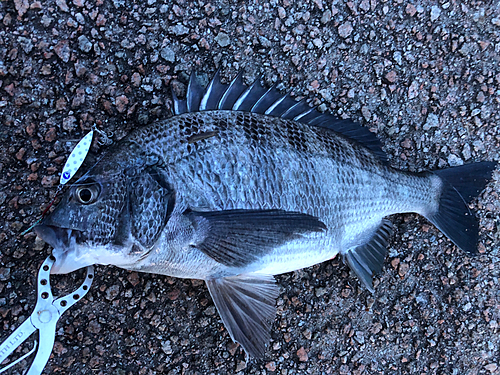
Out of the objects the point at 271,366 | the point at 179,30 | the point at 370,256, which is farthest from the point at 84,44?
the point at 271,366

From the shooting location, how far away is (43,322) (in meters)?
1.85

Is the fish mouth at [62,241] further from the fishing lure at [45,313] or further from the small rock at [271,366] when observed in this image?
the small rock at [271,366]

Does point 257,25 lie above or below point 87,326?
above

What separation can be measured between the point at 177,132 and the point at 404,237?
5.19ft

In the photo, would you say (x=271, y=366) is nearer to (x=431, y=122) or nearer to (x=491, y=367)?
(x=491, y=367)

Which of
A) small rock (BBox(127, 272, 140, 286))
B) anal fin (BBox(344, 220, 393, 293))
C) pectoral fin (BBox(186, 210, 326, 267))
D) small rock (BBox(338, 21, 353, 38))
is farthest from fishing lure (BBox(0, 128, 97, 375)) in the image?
small rock (BBox(338, 21, 353, 38))

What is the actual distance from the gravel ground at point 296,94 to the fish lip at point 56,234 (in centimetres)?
50

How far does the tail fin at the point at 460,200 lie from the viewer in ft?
7.16

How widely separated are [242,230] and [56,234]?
0.78 m

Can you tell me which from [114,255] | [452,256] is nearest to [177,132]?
[114,255]

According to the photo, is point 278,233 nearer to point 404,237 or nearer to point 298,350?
point 298,350

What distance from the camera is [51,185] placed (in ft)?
6.31

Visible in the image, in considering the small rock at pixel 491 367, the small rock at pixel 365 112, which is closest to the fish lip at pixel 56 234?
the small rock at pixel 365 112

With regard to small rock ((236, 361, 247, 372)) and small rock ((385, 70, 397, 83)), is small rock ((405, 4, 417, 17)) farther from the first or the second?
small rock ((236, 361, 247, 372))
